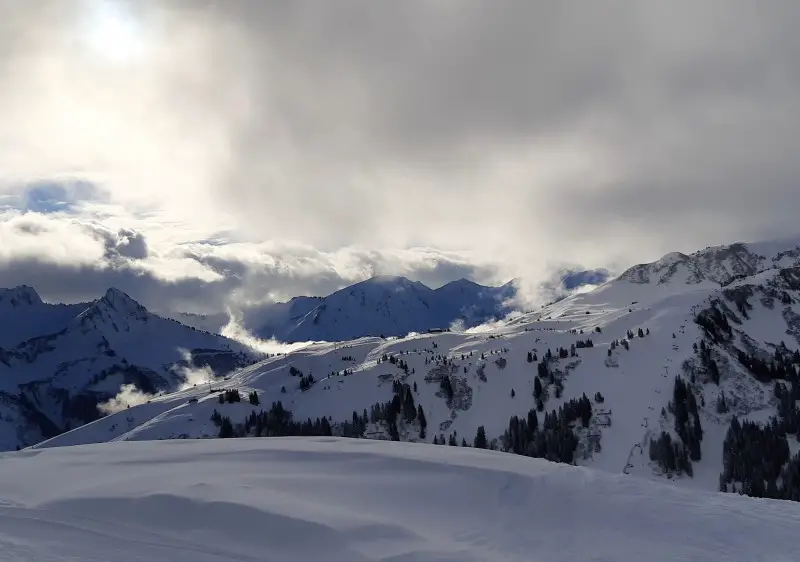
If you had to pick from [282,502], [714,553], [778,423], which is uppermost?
[282,502]

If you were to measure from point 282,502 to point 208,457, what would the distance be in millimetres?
9477

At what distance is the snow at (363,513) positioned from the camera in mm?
17766

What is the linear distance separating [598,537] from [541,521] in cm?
223

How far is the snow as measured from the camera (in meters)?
17.8

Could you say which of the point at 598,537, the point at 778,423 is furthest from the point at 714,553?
the point at 778,423

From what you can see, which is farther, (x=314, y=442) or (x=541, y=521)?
(x=314, y=442)

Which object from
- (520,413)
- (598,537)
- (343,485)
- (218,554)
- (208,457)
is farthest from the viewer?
(520,413)

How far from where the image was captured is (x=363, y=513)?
2095cm

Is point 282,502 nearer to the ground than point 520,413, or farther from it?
farther from it

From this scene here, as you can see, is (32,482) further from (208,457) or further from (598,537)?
(598,537)

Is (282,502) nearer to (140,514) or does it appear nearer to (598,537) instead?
(140,514)

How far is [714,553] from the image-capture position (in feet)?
61.7

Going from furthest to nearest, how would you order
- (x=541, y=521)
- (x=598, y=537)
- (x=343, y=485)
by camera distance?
(x=343, y=485)
(x=541, y=521)
(x=598, y=537)

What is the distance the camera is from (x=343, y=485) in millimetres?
24125
